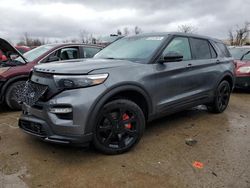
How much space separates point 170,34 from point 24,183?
307cm

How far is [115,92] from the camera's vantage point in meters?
3.14

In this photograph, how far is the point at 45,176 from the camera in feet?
9.15

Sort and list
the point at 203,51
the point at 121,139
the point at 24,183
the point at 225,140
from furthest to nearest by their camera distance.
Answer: the point at 203,51, the point at 225,140, the point at 121,139, the point at 24,183

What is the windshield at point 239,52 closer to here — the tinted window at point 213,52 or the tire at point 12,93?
the tinted window at point 213,52

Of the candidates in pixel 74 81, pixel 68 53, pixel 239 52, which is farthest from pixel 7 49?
pixel 239 52

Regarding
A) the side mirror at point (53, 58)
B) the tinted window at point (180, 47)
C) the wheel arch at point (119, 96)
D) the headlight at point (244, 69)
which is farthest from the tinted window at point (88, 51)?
the headlight at point (244, 69)

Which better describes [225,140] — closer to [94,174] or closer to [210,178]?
[210,178]

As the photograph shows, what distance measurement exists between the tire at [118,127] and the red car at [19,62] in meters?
2.25

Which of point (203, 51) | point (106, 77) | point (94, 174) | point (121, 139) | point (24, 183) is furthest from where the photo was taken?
point (203, 51)

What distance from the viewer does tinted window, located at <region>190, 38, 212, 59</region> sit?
15.2 feet

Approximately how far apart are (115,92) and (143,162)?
960 millimetres

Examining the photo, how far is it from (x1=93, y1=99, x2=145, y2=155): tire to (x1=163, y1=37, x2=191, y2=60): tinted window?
1.21 meters

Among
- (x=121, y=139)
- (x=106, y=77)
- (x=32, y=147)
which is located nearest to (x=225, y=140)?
(x=121, y=139)

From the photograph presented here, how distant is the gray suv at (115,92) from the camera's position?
2.89 metres
